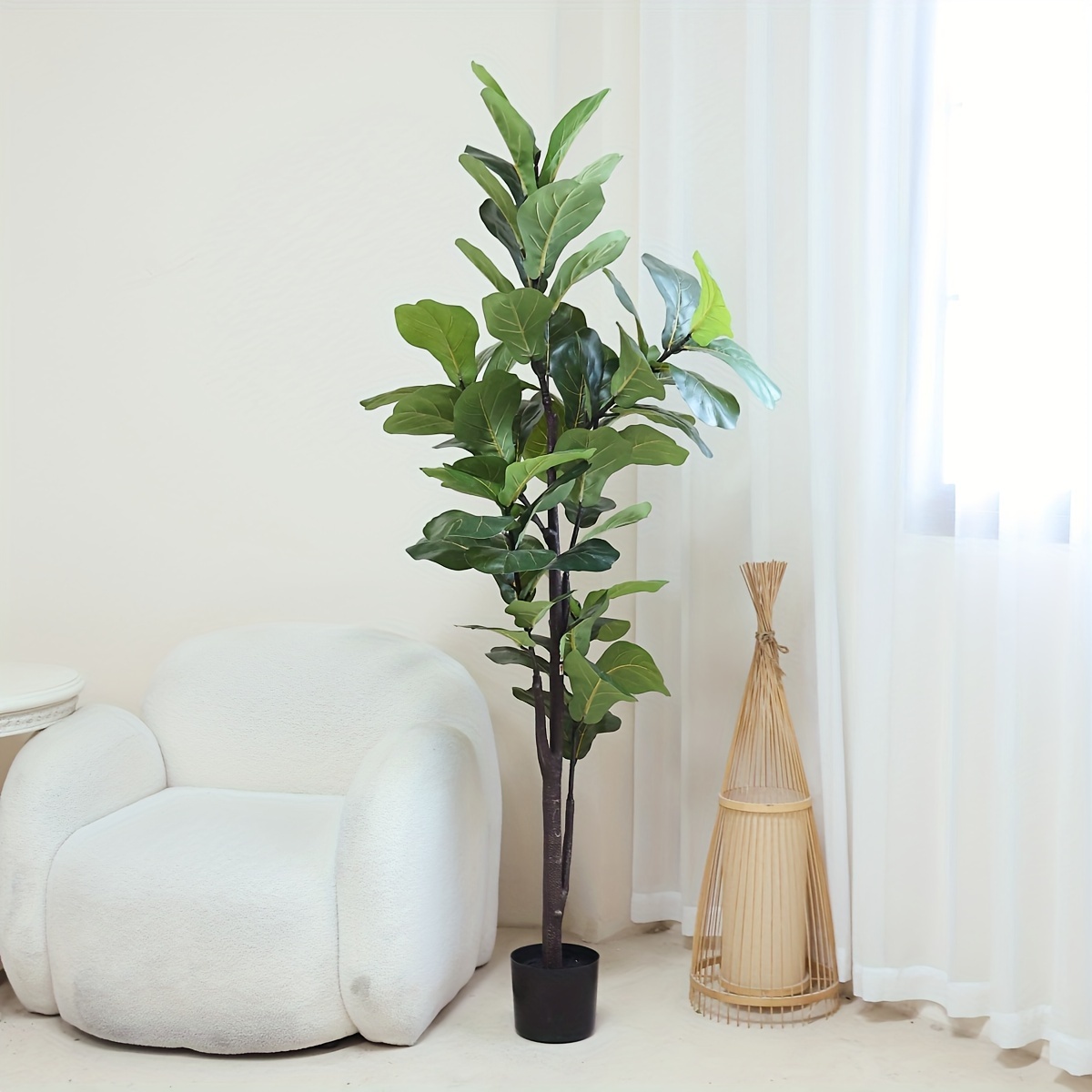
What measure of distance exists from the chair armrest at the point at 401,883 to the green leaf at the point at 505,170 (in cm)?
100

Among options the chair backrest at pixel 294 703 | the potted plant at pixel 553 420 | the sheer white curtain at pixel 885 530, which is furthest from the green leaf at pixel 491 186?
the chair backrest at pixel 294 703

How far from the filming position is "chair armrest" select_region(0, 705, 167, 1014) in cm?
197

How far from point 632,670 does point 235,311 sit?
143 centimetres

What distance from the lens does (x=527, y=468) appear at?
178cm

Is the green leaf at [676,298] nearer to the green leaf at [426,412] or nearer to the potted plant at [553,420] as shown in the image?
the potted plant at [553,420]

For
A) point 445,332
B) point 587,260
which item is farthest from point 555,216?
point 445,332

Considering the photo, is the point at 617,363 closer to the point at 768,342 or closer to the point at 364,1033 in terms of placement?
→ the point at 768,342

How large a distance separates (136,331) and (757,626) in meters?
1.69

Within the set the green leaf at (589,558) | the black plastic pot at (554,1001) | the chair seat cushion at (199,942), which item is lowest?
the black plastic pot at (554,1001)

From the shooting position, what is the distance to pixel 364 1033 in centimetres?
194

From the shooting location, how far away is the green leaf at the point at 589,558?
1881 mm

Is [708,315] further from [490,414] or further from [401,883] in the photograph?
[401,883]

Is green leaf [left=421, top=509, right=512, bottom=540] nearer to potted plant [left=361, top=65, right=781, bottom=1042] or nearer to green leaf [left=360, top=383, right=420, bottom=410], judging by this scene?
potted plant [left=361, top=65, right=781, bottom=1042]

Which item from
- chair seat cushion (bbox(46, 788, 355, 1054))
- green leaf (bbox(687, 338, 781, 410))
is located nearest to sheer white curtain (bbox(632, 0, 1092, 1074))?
green leaf (bbox(687, 338, 781, 410))
